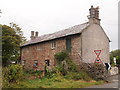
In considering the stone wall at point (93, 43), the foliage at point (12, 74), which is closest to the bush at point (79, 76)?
the stone wall at point (93, 43)

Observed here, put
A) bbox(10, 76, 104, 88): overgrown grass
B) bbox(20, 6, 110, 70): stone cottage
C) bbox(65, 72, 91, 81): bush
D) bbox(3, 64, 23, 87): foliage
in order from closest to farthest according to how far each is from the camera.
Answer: bbox(3, 64, 23, 87): foliage < bbox(10, 76, 104, 88): overgrown grass < bbox(65, 72, 91, 81): bush < bbox(20, 6, 110, 70): stone cottage

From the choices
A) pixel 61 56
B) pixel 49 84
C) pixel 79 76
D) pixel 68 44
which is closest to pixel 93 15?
pixel 68 44

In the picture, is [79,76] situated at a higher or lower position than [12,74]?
lower

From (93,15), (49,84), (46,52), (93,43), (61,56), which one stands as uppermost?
(93,15)

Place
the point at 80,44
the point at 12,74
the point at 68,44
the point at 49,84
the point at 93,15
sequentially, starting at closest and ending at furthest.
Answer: the point at 12,74 < the point at 49,84 < the point at 80,44 < the point at 93,15 < the point at 68,44

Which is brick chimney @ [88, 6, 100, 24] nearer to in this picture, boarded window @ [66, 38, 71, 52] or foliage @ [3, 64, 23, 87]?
boarded window @ [66, 38, 71, 52]

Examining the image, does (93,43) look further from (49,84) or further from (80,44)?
(49,84)

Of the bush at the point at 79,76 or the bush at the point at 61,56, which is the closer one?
the bush at the point at 79,76

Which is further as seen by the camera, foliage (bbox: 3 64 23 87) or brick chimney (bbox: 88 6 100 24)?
brick chimney (bbox: 88 6 100 24)

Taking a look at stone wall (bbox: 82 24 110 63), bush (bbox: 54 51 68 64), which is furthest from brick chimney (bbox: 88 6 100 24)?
bush (bbox: 54 51 68 64)

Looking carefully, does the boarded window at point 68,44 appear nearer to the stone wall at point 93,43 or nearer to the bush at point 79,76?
the stone wall at point 93,43

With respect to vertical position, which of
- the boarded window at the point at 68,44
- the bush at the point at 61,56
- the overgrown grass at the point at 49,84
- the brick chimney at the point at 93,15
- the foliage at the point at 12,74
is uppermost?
the brick chimney at the point at 93,15

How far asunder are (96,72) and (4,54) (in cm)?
1351

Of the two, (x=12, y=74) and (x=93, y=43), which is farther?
(x=93, y=43)
